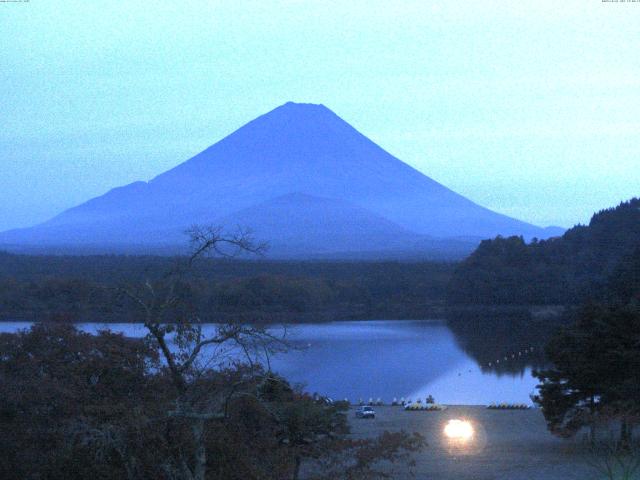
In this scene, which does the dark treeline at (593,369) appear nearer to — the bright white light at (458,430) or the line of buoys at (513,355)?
the bright white light at (458,430)

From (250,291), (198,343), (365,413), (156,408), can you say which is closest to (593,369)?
(365,413)

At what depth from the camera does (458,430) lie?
1163cm

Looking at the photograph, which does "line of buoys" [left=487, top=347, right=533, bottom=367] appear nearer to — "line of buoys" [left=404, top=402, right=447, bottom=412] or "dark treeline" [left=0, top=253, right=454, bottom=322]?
"dark treeline" [left=0, top=253, right=454, bottom=322]

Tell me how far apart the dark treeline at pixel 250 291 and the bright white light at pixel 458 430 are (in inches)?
407

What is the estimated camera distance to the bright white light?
11.2 metres

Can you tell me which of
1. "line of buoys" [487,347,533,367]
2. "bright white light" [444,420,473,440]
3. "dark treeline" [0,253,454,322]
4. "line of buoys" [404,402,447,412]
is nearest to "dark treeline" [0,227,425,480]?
"bright white light" [444,420,473,440]

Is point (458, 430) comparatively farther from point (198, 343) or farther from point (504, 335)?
point (504, 335)

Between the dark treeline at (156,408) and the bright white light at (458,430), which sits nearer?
the dark treeline at (156,408)

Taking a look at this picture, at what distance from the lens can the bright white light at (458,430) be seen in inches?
443

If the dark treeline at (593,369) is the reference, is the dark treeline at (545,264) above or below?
above

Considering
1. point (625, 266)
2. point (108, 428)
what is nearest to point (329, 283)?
point (625, 266)

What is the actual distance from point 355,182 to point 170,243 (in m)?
24.8

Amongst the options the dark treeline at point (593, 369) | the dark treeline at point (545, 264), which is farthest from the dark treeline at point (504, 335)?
the dark treeline at point (593, 369)

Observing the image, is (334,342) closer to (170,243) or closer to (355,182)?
(170,243)
